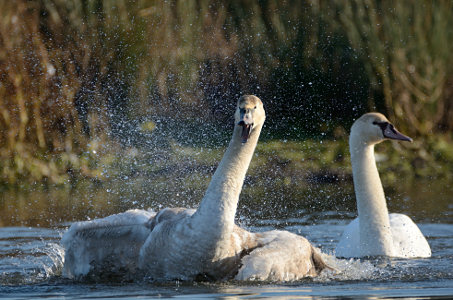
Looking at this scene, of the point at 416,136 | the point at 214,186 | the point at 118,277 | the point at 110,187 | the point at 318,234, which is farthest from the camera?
the point at 416,136

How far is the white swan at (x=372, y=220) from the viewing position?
25.0 feet

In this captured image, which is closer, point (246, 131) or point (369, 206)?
point (246, 131)

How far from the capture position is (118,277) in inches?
259

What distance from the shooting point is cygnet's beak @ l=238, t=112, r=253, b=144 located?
20.0 ft

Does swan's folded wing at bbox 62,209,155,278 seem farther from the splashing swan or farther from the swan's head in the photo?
the swan's head

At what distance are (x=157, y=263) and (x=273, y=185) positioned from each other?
585cm

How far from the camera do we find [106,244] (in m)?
6.67

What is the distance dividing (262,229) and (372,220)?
4.94 feet

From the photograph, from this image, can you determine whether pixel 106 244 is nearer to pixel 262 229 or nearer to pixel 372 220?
pixel 372 220

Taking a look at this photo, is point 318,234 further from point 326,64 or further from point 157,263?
point 326,64

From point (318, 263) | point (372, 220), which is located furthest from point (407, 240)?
point (318, 263)

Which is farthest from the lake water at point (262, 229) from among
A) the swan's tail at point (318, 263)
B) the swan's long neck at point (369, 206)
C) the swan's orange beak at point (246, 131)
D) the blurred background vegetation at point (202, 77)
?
the blurred background vegetation at point (202, 77)

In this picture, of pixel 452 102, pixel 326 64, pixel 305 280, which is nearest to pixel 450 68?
pixel 452 102

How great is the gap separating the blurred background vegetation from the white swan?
16.2 ft
